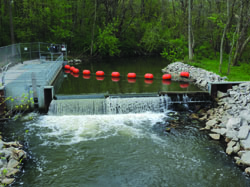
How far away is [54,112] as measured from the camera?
13438 millimetres

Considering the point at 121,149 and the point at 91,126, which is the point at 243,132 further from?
the point at 91,126

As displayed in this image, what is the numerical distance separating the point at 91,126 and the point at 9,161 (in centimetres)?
416

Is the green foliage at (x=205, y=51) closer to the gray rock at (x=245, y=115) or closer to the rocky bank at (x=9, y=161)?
the gray rock at (x=245, y=115)

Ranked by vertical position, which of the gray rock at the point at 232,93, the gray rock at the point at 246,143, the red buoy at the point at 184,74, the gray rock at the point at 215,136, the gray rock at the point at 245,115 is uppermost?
the red buoy at the point at 184,74

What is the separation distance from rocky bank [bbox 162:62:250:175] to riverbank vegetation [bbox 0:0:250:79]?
33.5ft

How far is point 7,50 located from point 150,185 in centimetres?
1412

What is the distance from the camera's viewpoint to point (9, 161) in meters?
8.45

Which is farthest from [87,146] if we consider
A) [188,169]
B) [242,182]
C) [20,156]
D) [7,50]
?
[7,50]

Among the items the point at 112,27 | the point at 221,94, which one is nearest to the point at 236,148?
the point at 221,94

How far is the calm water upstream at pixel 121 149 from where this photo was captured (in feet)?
26.8

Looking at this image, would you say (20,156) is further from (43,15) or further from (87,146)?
(43,15)

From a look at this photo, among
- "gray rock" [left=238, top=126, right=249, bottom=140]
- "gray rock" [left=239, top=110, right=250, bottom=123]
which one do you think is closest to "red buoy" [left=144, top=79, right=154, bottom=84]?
"gray rock" [left=239, top=110, right=250, bottom=123]

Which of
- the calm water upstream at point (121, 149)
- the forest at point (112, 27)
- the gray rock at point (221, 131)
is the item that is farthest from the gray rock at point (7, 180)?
the forest at point (112, 27)

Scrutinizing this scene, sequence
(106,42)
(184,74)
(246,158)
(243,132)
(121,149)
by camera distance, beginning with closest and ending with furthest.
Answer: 1. (246,158)
2. (121,149)
3. (243,132)
4. (184,74)
5. (106,42)
